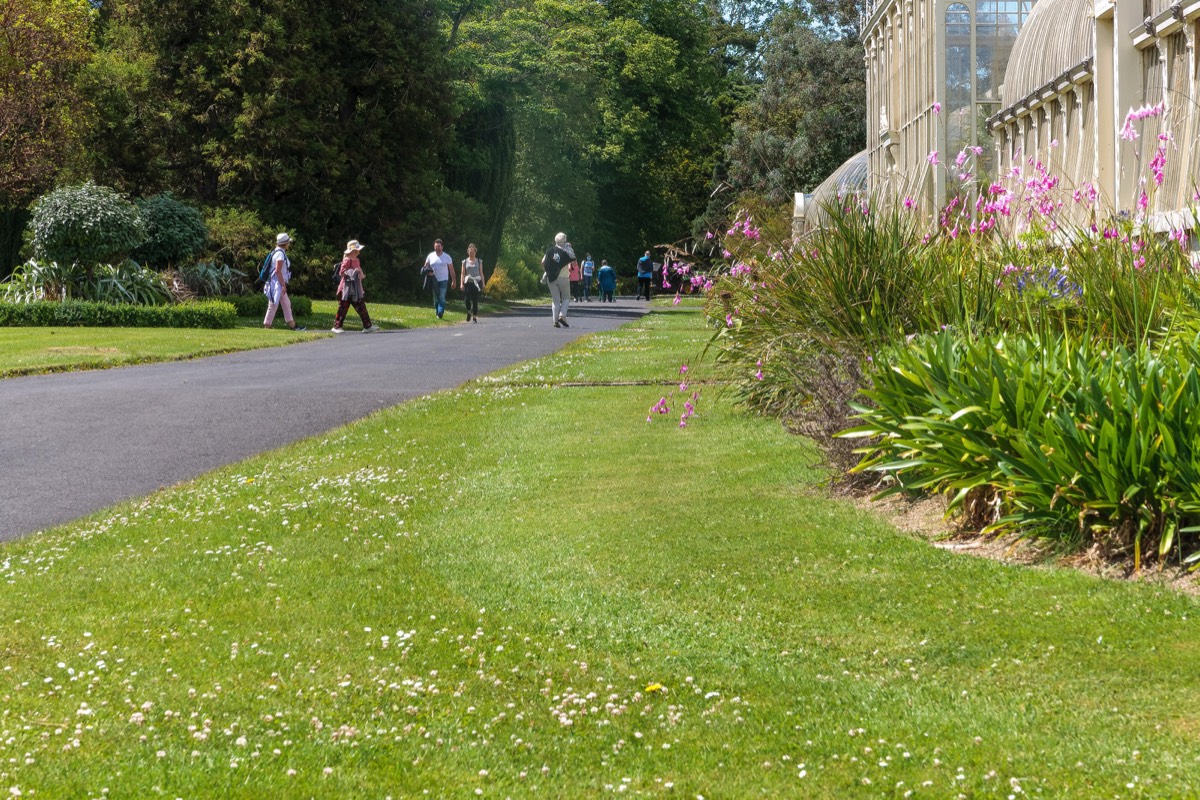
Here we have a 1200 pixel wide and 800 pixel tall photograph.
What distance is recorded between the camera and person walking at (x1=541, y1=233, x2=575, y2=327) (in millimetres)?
29328

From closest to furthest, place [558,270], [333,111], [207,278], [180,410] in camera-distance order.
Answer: [180,410], [558,270], [207,278], [333,111]

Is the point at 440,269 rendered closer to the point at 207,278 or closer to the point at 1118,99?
the point at 207,278

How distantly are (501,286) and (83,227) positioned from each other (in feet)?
87.4

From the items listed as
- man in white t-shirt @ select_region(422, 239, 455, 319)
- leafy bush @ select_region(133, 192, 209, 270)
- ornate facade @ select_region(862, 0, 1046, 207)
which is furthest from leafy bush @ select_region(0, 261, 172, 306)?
ornate facade @ select_region(862, 0, 1046, 207)

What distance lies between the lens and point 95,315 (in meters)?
26.4

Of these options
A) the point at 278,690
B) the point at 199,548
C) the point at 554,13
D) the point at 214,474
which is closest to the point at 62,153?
the point at 554,13

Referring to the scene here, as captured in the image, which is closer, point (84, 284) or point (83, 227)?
point (83, 227)

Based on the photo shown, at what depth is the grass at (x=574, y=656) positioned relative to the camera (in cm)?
395

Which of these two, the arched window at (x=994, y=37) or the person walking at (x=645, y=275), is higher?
the arched window at (x=994, y=37)

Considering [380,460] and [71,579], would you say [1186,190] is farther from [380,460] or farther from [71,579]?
[71,579]

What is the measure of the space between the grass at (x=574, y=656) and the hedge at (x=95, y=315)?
18856mm

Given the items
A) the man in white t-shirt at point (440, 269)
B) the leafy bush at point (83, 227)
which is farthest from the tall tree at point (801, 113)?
the leafy bush at point (83, 227)

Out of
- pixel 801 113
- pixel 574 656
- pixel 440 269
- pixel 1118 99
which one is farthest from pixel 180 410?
pixel 801 113

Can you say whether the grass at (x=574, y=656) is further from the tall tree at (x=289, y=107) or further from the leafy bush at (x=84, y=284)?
the tall tree at (x=289, y=107)
